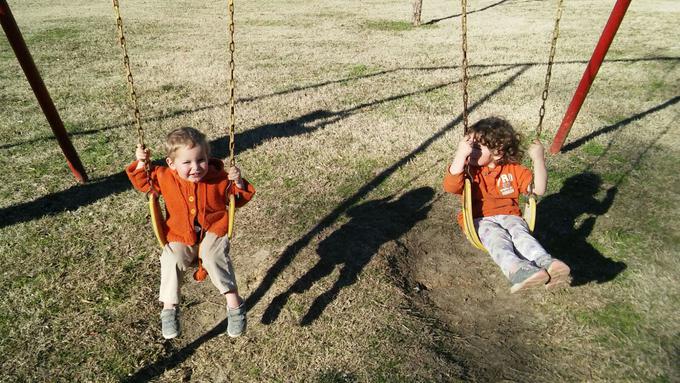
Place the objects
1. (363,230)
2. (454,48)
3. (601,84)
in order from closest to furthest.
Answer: (363,230)
(601,84)
(454,48)

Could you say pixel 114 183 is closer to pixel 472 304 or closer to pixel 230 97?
pixel 230 97

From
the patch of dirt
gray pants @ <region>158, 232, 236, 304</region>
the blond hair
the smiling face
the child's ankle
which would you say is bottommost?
the patch of dirt

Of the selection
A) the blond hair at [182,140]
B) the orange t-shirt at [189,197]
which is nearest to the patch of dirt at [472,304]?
the orange t-shirt at [189,197]

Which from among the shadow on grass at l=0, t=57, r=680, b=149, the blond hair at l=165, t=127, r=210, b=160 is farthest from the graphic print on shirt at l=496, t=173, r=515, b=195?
the shadow on grass at l=0, t=57, r=680, b=149

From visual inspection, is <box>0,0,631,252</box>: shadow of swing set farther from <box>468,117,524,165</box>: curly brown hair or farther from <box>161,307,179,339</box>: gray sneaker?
<box>161,307,179,339</box>: gray sneaker

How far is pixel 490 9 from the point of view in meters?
21.5

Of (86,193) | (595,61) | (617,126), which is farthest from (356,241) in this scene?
(617,126)

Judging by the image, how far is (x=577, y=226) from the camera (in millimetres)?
4805

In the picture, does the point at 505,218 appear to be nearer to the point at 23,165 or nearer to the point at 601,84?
the point at 23,165

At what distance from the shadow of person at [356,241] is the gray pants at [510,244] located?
1083mm

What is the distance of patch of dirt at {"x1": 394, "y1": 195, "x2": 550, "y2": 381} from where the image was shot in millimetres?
3309

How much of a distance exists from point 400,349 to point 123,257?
9.01ft

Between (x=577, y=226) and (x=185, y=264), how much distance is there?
3.89 meters

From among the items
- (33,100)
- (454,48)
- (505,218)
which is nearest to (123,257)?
(505,218)
